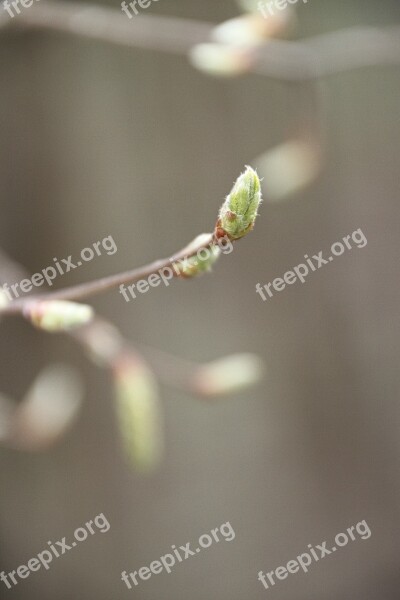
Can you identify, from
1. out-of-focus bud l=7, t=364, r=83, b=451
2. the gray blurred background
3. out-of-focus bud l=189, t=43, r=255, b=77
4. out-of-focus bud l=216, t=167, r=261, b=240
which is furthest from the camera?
the gray blurred background

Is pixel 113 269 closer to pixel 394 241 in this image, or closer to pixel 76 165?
pixel 76 165

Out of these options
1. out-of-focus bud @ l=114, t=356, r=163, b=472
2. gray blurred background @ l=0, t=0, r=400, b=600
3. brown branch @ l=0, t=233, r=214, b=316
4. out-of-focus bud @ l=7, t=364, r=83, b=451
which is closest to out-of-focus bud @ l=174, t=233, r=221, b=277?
brown branch @ l=0, t=233, r=214, b=316

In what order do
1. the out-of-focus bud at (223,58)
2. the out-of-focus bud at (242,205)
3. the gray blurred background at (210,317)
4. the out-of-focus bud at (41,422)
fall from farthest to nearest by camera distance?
the gray blurred background at (210,317) → the out-of-focus bud at (41,422) → the out-of-focus bud at (223,58) → the out-of-focus bud at (242,205)

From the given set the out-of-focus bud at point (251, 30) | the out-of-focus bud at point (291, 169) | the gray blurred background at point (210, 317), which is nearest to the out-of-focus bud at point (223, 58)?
the out-of-focus bud at point (251, 30)

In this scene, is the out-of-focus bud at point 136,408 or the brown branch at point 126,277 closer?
the brown branch at point 126,277

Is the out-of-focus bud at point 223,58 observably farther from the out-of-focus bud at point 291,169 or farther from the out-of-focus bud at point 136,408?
the out-of-focus bud at point 136,408

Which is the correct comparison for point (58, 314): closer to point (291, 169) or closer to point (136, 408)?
point (136, 408)

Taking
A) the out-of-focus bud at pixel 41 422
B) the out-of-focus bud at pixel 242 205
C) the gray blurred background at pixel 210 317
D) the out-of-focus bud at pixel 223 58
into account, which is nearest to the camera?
the out-of-focus bud at pixel 242 205

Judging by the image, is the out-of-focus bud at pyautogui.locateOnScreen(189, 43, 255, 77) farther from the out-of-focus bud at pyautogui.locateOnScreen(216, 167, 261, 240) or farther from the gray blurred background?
the gray blurred background
